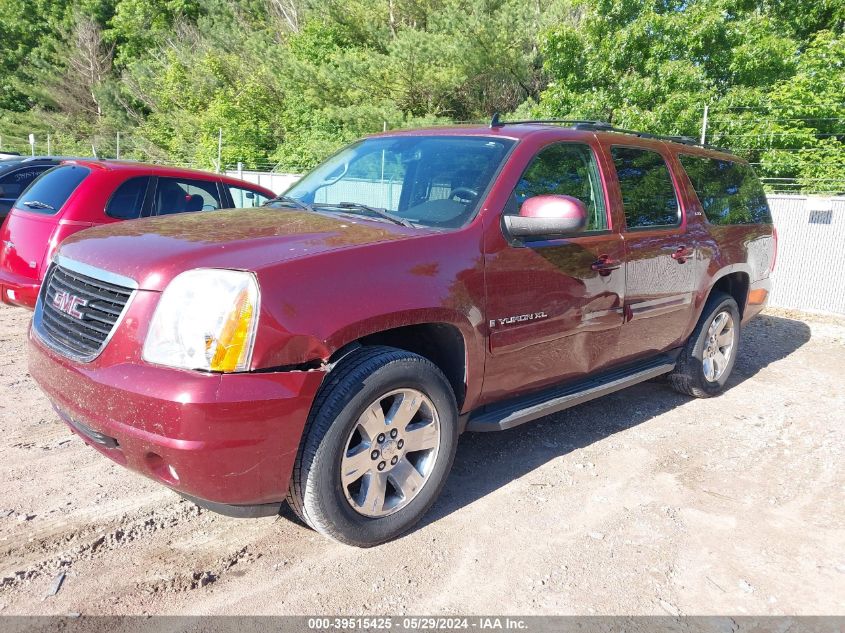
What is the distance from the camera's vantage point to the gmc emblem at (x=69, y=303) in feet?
9.29

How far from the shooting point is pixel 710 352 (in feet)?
17.6

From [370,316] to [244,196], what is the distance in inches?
217

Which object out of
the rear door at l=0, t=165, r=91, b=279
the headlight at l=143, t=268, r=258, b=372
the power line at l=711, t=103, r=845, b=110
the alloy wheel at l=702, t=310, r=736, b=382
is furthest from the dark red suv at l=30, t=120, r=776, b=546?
the power line at l=711, t=103, r=845, b=110

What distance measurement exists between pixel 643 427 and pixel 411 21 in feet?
75.7

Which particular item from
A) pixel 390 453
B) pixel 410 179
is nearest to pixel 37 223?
pixel 410 179

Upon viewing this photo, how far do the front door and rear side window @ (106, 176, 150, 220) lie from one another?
13.9ft

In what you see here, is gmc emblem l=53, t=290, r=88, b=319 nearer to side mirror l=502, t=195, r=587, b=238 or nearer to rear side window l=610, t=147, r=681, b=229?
side mirror l=502, t=195, r=587, b=238

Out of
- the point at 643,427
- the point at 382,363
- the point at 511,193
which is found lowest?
the point at 643,427

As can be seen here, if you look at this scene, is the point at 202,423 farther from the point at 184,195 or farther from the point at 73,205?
the point at 184,195

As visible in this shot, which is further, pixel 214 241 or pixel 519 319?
pixel 519 319

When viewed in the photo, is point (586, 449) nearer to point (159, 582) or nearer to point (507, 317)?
point (507, 317)

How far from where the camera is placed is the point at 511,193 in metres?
3.47

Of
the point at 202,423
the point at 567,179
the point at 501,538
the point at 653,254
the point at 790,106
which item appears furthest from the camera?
the point at 790,106

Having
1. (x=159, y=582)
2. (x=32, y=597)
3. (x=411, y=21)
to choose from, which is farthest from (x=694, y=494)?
(x=411, y=21)
